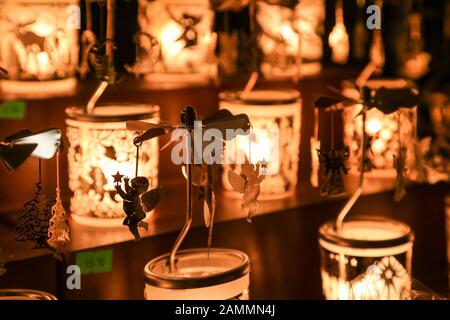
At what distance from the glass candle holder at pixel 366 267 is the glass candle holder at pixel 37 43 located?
0.73 metres

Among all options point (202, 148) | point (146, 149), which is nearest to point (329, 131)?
point (146, 149)

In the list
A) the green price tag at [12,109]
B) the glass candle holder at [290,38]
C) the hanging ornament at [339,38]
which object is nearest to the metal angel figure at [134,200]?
the green price tag at [12,109]

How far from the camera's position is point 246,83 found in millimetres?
2150

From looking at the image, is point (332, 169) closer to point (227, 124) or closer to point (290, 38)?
point (227, 124)

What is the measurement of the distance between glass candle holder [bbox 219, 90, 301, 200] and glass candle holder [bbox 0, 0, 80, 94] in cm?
43

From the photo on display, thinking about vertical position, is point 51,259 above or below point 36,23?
below

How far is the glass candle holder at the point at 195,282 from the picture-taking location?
1532 mm

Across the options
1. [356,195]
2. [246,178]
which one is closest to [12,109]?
[246,178]

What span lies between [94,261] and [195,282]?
0.85ft

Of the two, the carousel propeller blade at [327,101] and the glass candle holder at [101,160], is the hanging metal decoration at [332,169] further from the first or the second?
the glass candle holder at [101,160]

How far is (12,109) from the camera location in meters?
1.68
